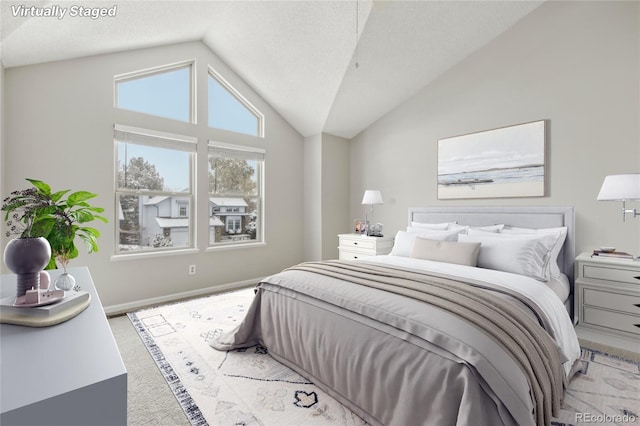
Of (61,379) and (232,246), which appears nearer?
(61,379)

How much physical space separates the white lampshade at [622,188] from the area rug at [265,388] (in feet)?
3.90

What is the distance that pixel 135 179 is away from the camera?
3457mm

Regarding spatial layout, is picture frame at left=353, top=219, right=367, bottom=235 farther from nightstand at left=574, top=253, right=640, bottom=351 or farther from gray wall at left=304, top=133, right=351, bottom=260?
nightstand at left=574, top=253, right=640, bottom=351

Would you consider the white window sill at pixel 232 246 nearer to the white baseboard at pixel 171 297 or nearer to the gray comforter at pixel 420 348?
the white baseboard at pixel 171 297

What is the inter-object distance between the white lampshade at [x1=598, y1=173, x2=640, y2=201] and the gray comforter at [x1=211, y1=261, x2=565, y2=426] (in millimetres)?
1358

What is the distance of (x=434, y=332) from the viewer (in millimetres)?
1358

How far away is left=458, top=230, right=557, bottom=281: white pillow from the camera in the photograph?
2.37m

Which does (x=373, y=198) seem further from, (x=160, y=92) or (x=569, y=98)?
(x=160, y=92)

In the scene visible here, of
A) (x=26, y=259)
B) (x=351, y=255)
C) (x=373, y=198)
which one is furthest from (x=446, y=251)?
(x=26, y=259)

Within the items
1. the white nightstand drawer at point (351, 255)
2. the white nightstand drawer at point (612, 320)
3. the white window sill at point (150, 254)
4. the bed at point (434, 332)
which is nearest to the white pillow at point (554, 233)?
the bed at point (434, 332)

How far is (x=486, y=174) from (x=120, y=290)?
13.9 ft

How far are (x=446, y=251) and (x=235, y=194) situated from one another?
2.86 m

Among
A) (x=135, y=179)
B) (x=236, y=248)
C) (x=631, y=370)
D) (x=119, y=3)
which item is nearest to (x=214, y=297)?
(x=236, y=248)

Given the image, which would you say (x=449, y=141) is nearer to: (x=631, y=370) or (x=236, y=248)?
(x=631, y=370)
